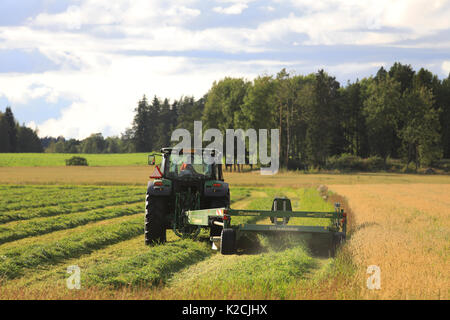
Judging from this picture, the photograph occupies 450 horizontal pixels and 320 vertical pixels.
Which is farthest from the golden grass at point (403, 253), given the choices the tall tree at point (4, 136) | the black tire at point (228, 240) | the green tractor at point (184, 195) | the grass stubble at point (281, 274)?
the tall tree at point (4, 136)

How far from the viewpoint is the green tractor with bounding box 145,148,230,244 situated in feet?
40.1

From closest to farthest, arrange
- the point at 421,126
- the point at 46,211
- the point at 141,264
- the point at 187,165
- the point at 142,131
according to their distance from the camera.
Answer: the point at 141,264 → the point at 187,165 → the point at 46,211 → the point at 421,126 → the point at 142,131

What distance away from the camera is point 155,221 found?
1217cm

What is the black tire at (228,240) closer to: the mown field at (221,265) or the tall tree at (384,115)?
the mown field at (221,265)

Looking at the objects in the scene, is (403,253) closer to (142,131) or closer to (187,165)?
(187,165)

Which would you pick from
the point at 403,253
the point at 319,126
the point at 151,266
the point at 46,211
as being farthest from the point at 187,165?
the point at 319,126

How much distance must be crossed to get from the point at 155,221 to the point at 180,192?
101 cm

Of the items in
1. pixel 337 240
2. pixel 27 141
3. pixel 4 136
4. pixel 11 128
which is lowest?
pixel 337 240

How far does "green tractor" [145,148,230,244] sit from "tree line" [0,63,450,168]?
1854 inches

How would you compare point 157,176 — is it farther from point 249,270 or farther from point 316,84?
point 316,84

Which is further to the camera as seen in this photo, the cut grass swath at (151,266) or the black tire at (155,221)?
the black tire at (155,221)

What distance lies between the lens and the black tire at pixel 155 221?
12156 mm
